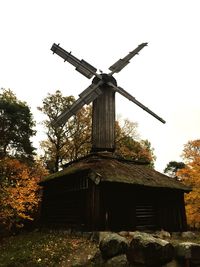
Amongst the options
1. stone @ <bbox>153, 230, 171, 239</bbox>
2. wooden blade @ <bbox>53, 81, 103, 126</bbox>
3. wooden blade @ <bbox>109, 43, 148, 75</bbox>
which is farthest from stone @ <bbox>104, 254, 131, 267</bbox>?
wooden blade @ <bbox>109, 43, 148, 75</bbox>

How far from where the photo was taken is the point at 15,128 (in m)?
21.1

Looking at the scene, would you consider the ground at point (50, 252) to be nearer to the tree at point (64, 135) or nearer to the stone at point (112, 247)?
the stone at point (112, 247)

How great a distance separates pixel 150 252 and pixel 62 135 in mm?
20330

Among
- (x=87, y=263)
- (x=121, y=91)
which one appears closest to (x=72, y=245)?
(x=87, y=263)

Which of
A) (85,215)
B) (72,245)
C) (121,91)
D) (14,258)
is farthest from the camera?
(121,91)

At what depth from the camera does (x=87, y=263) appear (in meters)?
9.81

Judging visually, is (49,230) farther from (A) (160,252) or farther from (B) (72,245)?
(A) (160,252)

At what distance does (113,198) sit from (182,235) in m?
5.13

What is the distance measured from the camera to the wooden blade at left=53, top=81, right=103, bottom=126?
17875 millimetres

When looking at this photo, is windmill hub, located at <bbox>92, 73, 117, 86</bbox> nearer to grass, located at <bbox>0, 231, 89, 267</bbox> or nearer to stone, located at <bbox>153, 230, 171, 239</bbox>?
stone, located at <bbox>153, 230, 171, 239</bbox>

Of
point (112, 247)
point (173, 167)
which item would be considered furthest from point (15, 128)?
point (173, 167)

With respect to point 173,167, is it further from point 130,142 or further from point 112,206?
point 112,206

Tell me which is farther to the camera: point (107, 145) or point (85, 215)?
point (107, 145)

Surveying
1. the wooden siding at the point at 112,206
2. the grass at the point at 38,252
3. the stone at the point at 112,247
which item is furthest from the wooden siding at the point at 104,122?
the stone at the point at 112,247
